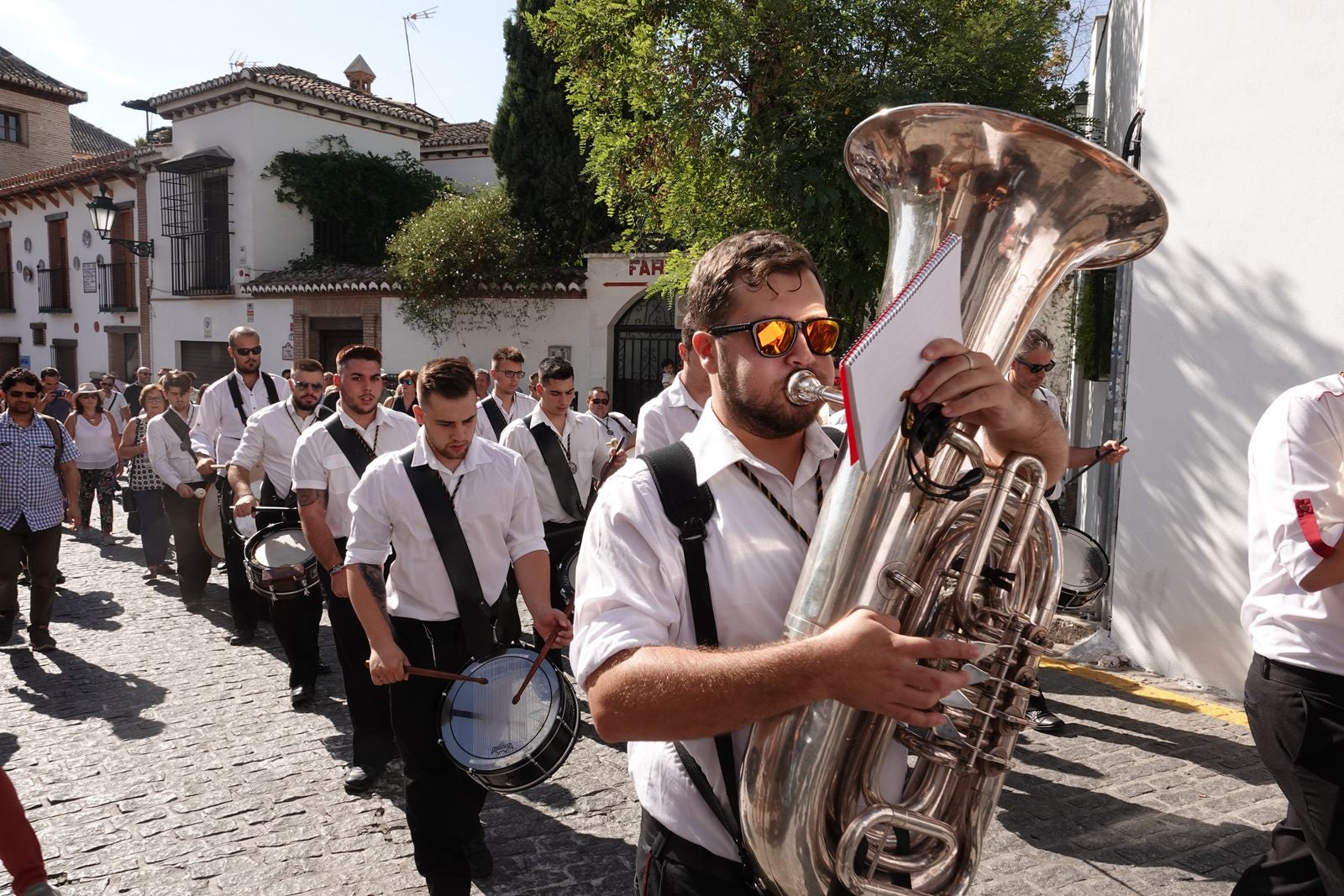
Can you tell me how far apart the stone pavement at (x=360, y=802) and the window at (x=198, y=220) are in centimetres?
1849

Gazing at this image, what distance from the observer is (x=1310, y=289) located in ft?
17.3

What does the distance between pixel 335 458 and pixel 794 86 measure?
17.1ft

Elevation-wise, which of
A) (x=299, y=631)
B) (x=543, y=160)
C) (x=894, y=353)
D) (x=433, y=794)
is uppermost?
(x=543, y=160)

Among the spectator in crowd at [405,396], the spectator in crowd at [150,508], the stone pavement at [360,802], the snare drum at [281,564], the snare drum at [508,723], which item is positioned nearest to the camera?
the snare drum at [508,723]

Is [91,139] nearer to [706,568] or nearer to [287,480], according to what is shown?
[287,480]

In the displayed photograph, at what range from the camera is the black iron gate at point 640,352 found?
53.1 ft

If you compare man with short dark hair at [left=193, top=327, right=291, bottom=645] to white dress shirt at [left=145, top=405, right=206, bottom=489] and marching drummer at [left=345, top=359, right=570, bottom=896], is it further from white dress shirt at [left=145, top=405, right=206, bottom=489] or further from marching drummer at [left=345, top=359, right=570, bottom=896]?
marching drummer at [left=345, top=359, right=570, bottom=896]

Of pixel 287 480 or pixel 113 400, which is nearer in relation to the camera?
pixel 287 480

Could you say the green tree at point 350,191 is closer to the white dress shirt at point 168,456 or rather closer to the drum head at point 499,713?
the white dress shirt at point 168,456

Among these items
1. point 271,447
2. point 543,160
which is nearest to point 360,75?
point 543,160

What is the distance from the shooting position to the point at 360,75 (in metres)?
27.9

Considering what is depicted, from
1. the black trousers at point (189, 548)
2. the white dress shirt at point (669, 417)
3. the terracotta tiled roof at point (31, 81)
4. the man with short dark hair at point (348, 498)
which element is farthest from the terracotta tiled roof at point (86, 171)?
the white dress shirt at point (669, 417)

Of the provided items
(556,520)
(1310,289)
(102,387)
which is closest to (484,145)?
(102,387)

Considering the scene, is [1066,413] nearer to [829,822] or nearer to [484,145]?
[829,822]
